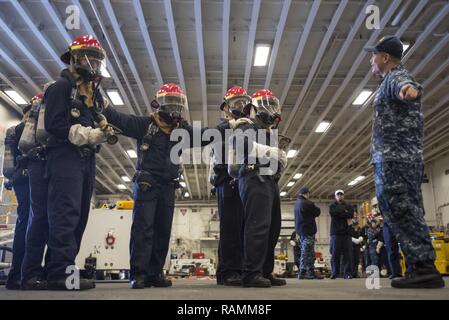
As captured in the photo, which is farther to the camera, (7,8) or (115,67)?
(115,67)

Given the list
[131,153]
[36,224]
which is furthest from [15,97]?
[36,224]

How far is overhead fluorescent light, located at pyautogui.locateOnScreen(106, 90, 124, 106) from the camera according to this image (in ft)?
36.1

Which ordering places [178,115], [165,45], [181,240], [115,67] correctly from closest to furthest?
[178,115] → [165,45] → [115,67] → [181,240]

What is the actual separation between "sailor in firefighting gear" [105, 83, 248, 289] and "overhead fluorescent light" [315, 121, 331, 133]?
10.1 m

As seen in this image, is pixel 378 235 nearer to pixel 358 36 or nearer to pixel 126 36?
pixel 358 36

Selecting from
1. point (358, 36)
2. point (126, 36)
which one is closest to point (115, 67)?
point (126, 36)

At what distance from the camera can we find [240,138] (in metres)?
3.43

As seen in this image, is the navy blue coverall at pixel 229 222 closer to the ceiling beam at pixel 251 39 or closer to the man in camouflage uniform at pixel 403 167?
the man in camouflage uniform at pixel 403 167

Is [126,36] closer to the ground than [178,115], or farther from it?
farther from it

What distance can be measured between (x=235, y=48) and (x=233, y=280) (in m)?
6.49

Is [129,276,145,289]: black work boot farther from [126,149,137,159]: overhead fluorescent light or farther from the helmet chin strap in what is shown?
[126,149,137,159]: overhead fluorescent light

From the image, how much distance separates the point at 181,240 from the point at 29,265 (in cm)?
2336

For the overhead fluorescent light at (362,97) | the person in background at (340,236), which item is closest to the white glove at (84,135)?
the person in background at (340,236)
